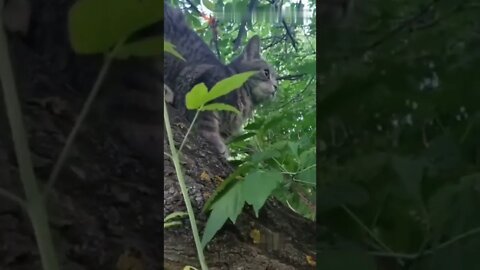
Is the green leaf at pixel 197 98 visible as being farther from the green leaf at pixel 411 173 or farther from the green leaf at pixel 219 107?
the green leaf at pixel 411 173

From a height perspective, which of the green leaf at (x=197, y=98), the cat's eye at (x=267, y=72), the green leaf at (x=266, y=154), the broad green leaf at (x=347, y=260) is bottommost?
the broad green leaf at (x=347, y=260)

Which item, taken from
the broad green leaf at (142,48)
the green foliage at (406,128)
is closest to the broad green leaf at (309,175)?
the green foliage at (406,128)

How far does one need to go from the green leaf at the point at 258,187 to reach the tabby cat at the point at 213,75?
0.06 meters

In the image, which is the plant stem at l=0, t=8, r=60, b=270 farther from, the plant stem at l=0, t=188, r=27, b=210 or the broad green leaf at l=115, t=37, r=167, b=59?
the broad green leaf at l=115, t=37, r=167, b=59

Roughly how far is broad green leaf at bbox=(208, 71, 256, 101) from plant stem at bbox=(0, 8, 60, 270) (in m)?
0.25

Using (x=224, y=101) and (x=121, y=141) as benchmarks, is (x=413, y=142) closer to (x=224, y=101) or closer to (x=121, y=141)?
(x=224, y=101)

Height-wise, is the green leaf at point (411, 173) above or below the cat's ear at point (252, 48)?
below

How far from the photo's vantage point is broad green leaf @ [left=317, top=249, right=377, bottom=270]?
74 centimetres

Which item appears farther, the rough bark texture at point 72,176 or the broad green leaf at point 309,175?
the broad green leaf at point 309,175

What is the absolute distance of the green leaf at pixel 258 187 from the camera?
75cm

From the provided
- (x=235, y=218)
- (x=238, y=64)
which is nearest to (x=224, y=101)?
(x=238, y=64)

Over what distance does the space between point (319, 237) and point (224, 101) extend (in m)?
0.22

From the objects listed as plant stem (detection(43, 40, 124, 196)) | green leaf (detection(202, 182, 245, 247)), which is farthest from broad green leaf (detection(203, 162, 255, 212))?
plant stem (detection(43, 40, 124, 196))

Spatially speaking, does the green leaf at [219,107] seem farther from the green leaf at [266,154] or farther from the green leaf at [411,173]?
the green leaf at [411,173]
